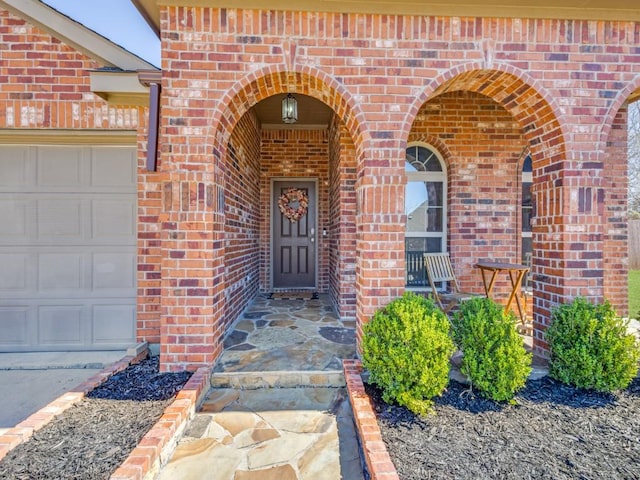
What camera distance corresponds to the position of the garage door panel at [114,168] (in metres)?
3.62

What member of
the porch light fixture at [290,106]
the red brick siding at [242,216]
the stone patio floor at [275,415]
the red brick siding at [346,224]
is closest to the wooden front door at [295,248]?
the red brick siding at [242,216]

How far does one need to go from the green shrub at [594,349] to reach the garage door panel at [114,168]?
4.32 metres

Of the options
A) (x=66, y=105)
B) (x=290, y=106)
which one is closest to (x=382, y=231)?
(x=290, y=106)

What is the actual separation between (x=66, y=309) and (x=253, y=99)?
9.72ft

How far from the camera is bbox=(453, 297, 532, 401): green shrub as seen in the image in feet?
8.09

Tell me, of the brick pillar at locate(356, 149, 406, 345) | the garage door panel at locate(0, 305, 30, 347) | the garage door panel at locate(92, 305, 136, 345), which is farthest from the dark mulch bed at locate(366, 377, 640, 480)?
the garage door panel at locate(0, 305, 30, 347)

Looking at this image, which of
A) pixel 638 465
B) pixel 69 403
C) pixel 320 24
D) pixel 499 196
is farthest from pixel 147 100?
pixel 638 465

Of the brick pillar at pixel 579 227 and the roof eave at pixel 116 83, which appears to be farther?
the roof eave at pixel 116 83

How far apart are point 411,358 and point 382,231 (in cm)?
108

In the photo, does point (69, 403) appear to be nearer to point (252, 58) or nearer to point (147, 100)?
point (147, 100)

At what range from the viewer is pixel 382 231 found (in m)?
2.96

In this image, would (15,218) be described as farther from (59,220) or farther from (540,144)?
(540,144)

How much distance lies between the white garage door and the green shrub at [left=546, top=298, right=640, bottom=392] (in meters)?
4.09

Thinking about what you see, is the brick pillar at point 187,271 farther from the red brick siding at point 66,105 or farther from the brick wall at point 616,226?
the brick wall at point 616,226
